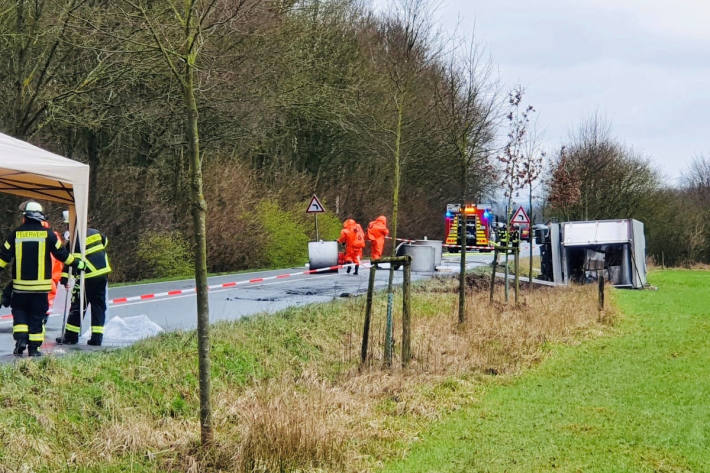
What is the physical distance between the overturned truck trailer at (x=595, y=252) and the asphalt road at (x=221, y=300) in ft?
15.4

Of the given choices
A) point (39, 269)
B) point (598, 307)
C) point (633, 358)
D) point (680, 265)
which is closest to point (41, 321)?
point (39, 269)

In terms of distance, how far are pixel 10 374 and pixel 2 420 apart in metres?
1.19

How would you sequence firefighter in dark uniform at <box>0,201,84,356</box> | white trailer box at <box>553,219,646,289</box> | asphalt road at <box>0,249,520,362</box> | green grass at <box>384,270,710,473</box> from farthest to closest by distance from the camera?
white trailer box at <box>553,219,646,289</box> < asphalt road at <box>0,249,520,362</box> < firefighter in dark uniform at <box>0,201,84,356</box> < green grass at <box>384,270,710,473</box>

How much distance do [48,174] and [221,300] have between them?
23.2ft

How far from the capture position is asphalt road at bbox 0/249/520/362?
461 inches

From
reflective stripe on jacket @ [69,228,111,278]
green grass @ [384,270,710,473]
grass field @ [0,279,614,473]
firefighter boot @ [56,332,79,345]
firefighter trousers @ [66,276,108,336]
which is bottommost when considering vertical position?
green grass @ [384,270,710,473]

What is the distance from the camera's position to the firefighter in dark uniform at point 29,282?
913 centimetres

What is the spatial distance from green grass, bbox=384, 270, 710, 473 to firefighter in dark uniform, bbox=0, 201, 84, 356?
15.4ft

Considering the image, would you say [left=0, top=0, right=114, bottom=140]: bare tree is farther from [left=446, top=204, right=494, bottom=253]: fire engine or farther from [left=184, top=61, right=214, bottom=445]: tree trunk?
[left=446, top=204, right=494, bottom=253]: fire engine

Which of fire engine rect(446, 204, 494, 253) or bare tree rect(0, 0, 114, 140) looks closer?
bare tree rect(0, 0, 114, 140)

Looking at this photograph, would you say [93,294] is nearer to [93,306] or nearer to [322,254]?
[93,306]

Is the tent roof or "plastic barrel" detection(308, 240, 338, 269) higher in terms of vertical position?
the tent roof

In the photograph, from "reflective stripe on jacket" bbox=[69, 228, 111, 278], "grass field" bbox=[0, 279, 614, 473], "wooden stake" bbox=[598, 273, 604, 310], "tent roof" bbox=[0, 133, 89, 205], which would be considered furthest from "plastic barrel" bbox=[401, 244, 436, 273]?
"reflective stripe on jacket" bbox=[69, 228, 111, 278]

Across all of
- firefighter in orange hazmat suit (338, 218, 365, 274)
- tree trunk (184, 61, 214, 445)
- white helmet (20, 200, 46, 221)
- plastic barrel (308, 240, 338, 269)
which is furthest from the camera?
plastic barrel (308, 240, 338, 269)
